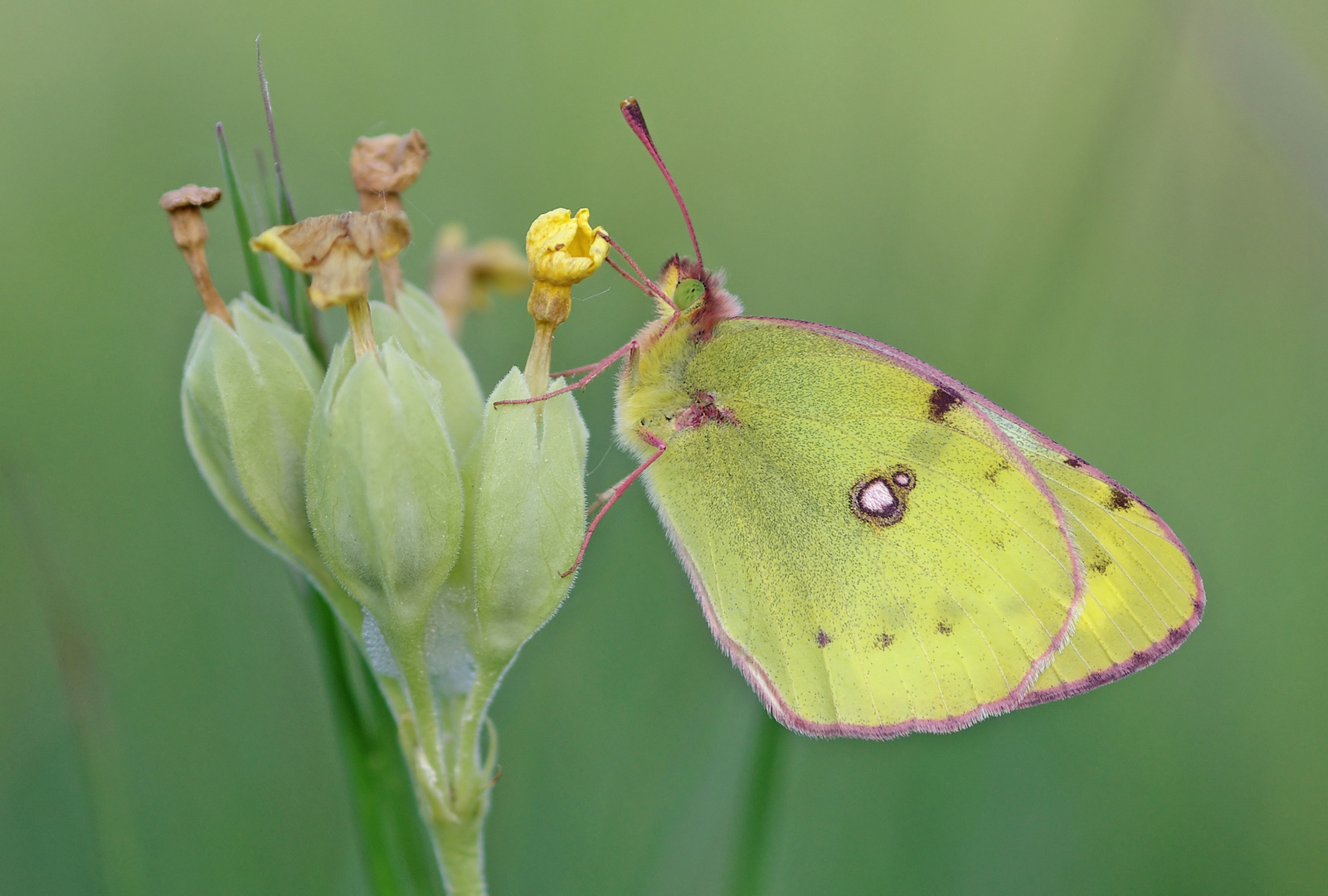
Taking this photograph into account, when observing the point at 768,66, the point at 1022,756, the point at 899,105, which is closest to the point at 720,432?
the point at 1022,756

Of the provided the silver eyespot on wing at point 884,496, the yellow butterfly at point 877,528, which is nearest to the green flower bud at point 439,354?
the yellow butterfly at point 877,528

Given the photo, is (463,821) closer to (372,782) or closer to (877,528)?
(372,782)

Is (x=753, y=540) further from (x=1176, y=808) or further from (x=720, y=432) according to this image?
(x=1176, y=808)

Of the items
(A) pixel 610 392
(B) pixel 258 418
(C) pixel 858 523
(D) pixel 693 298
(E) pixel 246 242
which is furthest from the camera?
(A) pixel 610 392

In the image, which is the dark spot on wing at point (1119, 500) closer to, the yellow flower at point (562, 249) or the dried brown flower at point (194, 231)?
the yellow flower at point (562, 249)

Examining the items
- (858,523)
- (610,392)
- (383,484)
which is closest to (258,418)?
(383,484)

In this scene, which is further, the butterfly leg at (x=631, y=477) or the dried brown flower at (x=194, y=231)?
the butterfly leg at (x=631, y=477)
